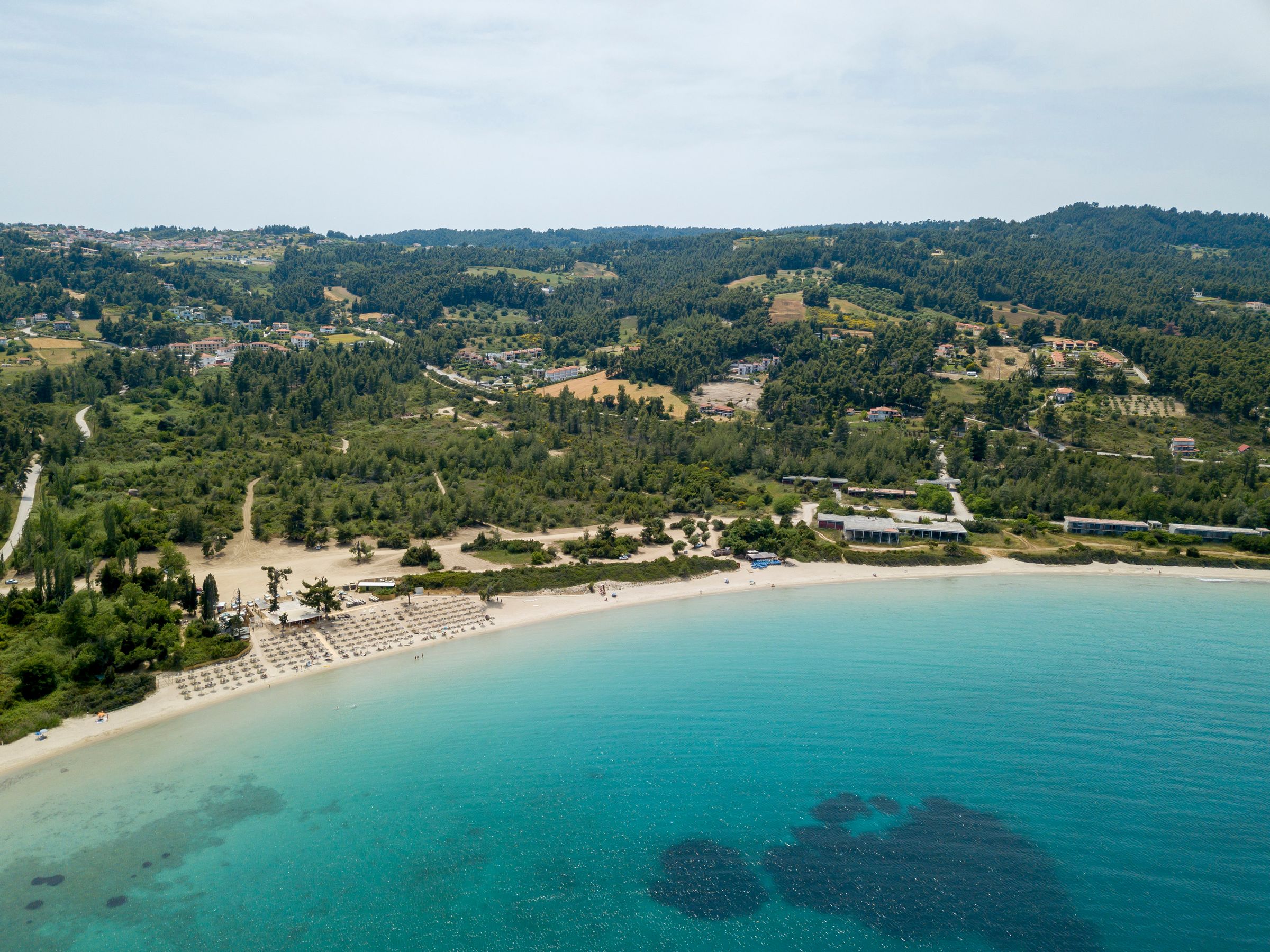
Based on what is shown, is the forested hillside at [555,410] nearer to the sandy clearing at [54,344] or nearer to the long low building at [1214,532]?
the sandy clearing at [54,344]

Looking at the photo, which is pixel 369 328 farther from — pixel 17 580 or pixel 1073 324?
pixel 1073 324

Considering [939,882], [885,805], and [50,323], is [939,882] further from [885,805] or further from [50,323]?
[50,323]

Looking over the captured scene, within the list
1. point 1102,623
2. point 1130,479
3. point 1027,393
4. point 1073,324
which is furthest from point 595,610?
point 1073,324

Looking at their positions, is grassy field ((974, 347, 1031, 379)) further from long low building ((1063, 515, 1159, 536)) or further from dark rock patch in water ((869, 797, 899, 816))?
dark rock patch in water ((869, 797, 899, 816))

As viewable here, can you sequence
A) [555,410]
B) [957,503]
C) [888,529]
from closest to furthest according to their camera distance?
1. [888,529]
2. [957,503]
3. [555,410]

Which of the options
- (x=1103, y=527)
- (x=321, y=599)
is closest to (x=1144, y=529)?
(x=1103, y=527)

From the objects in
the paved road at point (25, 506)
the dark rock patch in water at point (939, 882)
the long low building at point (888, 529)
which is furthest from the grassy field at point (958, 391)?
the paved road at point (25, 506)
